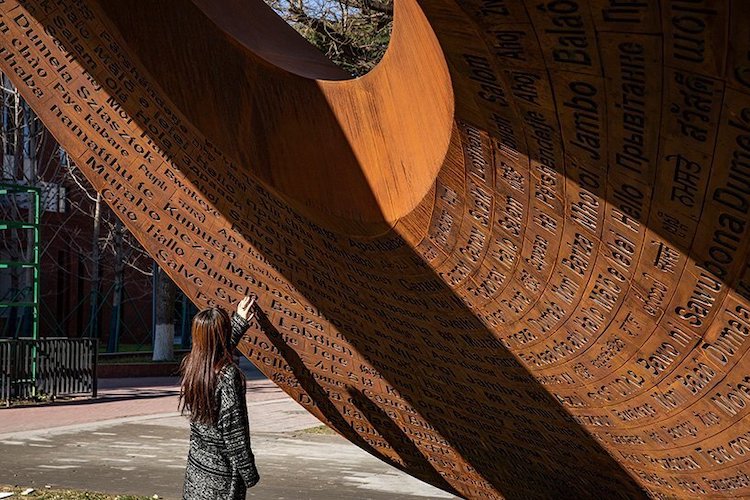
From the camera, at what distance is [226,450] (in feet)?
13.9

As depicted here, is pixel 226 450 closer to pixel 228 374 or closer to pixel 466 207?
pixel 228 374

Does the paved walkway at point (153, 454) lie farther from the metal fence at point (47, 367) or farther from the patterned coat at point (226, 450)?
the patterned coat at point (226, 450)

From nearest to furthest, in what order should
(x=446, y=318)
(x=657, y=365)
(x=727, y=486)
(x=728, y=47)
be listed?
(x=728, y=47), (x=657, y=365), (x=727, y=486), (x=446, y=318)

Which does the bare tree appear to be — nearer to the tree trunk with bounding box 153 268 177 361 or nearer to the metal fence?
the metal fence

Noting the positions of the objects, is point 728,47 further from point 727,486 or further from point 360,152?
point 360,152

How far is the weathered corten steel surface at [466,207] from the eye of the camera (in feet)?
9.12

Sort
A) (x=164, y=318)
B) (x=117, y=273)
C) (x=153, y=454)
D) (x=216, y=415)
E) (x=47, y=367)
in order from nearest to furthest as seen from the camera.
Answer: (x=216, y=415)
(x=153, y=454)
(x=47, y=367)
(x=164, y=318)
(x=117, y=273)

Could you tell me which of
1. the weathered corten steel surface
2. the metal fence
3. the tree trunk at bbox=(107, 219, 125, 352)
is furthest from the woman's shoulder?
the tree trunk at bbox=(107, 219, 125, 352)

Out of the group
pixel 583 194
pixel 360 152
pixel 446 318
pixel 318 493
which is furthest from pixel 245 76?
pixel 318 493

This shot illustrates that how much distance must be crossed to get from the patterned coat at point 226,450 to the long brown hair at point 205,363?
0.11 ft

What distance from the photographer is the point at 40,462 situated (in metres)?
10.0

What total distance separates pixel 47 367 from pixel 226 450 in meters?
13.0

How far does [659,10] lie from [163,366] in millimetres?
21754

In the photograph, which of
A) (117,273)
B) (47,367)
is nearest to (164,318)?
(117,273)
